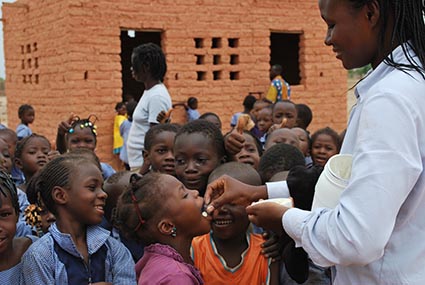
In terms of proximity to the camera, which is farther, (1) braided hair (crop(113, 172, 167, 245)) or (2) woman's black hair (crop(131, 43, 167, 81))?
(2) woman's black hair (crop(131, 43, 167, 81))

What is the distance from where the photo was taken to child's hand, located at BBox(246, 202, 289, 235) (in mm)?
1622

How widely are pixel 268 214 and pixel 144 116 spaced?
3.22m

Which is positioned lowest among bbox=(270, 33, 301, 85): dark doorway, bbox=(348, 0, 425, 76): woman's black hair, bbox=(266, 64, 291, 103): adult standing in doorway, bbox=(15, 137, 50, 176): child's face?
bbox=(15, 137, 50, 176): child's face

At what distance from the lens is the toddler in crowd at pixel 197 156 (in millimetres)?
3025

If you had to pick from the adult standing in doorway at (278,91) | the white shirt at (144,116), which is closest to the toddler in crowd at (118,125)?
the adult standing in doorway at (278,91)

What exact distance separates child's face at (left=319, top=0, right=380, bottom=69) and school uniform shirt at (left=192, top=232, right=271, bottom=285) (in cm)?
126

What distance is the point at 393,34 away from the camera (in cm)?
142

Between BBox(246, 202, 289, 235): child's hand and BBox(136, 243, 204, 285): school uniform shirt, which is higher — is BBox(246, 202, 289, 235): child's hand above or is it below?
above

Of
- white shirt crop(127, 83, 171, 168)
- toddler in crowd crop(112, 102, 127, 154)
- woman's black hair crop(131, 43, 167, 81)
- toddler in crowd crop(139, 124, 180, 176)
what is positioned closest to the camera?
toddler in crowd crop(139, 124, 180, 176)

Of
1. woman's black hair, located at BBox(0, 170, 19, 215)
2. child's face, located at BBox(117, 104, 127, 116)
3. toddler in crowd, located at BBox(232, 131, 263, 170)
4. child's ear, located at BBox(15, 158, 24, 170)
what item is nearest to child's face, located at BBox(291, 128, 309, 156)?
toddler in crowd, located at BBox(232, 131, 263, 170)

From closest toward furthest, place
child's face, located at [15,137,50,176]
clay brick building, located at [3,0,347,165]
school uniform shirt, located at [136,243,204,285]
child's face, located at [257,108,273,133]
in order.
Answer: school uniform shirt, located at [136,243,204,285]
child's face, located at [15,137,50,176]
child's face, located at [257,108,273,133]
clay brick building, located at [3,0,347,165]

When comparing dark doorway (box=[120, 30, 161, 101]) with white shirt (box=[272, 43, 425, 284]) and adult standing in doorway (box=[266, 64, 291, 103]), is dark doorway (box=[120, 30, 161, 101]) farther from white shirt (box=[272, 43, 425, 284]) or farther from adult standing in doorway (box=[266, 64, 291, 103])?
white shirt (box=[272, 43, 425, 284])

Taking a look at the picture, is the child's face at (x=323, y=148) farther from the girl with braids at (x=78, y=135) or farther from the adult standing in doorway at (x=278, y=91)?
the adult standing in doorway at (x=278, y=91)

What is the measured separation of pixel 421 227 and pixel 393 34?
52 centimetres
